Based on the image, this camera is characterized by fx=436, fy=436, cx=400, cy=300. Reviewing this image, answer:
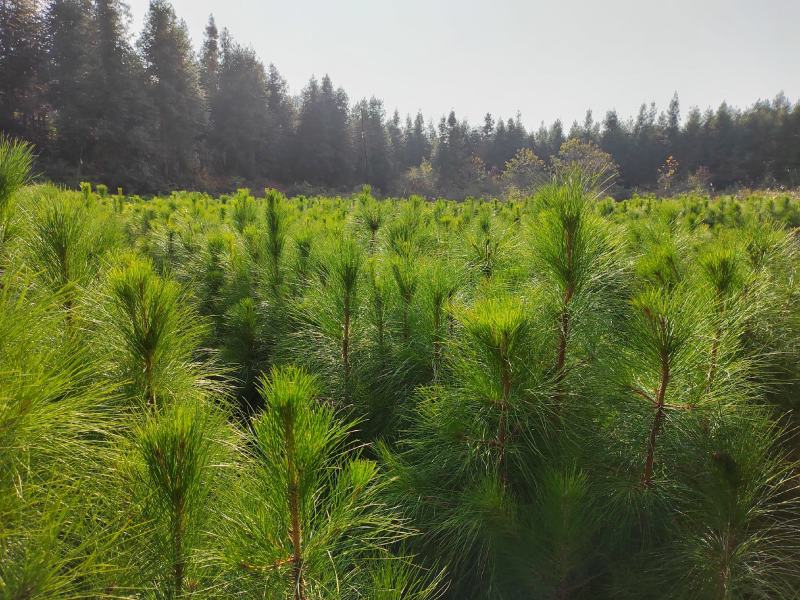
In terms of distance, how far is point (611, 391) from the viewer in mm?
1378

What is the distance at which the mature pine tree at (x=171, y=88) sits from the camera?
95.1 ft

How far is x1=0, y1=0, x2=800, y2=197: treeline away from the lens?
81.3ft

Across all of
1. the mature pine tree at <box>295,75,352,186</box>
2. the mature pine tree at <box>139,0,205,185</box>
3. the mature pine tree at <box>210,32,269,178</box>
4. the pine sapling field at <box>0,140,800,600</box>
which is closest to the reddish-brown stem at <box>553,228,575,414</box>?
the pine sapling field at <box>0,140,800,600</box>

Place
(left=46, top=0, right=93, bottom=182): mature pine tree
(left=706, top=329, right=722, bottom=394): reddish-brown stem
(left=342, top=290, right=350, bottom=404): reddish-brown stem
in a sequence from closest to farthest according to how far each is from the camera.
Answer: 1. (left=706, top=329, right=722, bottom=394): reddish-brown stem
2. (left=342, top=290, right=350, bottom=404): reddish-brown stem
3. (left=46, top=0, right=93, bottom=182): mature pine tree

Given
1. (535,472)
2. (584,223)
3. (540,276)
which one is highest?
(584,223)

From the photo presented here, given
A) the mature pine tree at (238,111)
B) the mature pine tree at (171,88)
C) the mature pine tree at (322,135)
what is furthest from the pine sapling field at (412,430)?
the mature pine tree at (322,135)

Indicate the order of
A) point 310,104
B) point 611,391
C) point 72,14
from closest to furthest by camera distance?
point 611,391, point 72,14, point 310,104

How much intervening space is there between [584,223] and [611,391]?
55 cm

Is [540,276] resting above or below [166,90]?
below

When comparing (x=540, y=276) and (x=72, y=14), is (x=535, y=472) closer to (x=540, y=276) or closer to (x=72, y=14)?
(x=540, y=276)

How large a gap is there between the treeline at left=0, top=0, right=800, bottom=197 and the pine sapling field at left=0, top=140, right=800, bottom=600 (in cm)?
259

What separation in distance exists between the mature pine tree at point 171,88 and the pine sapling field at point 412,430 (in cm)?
3201

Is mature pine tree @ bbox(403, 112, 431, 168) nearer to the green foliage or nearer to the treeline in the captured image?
the treeline

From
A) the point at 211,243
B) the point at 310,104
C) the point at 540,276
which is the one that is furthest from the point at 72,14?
the point at 540,276
